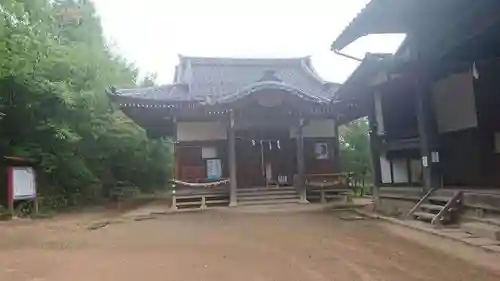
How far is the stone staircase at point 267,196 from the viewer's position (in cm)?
1476

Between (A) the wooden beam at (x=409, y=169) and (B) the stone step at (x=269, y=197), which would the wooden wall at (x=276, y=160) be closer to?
Answer: (B) the stone step at (x=269, y=197)

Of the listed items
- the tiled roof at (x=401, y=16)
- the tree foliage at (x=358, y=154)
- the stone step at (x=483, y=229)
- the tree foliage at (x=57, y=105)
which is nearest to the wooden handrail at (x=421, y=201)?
the stone step at (x=483, y=229)

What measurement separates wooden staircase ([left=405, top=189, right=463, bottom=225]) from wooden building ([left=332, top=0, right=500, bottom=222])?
0.02 meters

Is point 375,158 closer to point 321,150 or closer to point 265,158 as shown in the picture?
point 321,150

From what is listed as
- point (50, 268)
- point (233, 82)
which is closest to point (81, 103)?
point (233, 82)

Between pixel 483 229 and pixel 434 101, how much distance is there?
454 cm

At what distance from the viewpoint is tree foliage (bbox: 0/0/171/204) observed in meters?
13.7

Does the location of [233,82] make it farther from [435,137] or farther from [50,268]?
[50,268]

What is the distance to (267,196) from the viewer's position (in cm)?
Answer: 1520

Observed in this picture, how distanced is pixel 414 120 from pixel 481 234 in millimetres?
5124

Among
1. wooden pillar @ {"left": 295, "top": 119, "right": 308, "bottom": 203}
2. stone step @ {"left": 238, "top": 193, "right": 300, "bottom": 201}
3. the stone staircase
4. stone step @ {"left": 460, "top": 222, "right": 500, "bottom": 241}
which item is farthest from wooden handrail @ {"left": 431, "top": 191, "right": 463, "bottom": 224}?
stone step @ {"left": 238, "top": 193, "right": 300, "bottom": 201}

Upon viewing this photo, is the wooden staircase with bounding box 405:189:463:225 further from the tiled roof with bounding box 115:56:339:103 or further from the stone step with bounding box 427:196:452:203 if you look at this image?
the tiled roof with bounding box 115:56:339:103

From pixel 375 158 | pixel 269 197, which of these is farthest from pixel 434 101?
pixel 269 197

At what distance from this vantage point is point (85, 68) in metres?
18.1
